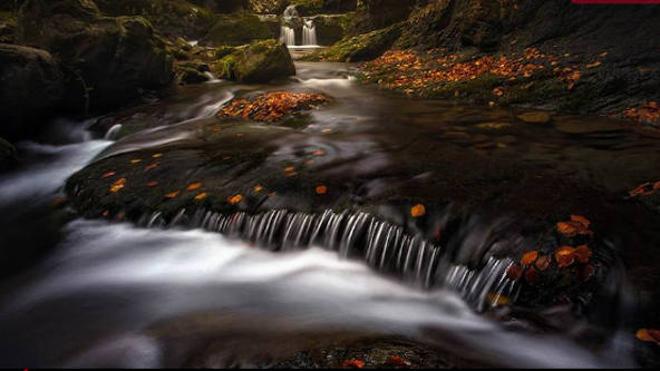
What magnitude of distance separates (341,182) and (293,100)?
480 centimetres

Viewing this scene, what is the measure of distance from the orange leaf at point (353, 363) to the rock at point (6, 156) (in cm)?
720

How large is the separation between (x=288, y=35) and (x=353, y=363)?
2603 cm

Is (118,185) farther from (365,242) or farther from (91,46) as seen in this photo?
(91,46)

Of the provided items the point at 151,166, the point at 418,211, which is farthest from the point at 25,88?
the point at 418,211

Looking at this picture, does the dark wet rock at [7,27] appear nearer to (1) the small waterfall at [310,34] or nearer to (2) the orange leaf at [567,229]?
(2) the orange leaf at [567,229]

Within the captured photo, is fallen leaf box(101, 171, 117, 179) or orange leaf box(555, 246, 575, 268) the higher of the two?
orange leaf box(555, 246, 575, 268)

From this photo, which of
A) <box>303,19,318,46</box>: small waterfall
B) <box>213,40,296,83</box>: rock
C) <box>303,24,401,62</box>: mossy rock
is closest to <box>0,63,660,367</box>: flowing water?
<box>213,40,296,83</box>: rock

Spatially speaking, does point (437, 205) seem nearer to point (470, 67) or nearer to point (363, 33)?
point (470, 67)

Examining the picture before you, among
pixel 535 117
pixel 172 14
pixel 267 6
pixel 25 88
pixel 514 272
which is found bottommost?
pixel 514 272

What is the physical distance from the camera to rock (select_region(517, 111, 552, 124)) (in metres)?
6.56

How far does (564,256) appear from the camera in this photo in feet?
9.70

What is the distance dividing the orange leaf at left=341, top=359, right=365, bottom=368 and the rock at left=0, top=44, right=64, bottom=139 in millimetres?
8094

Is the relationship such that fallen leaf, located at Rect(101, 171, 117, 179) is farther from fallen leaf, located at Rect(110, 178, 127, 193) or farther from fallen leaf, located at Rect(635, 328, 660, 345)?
fallen leaf, located at Rect(635, 328, 660, 345)

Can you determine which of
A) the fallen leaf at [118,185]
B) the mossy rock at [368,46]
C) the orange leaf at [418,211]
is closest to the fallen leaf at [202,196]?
the fallen leaf at [118,185]
